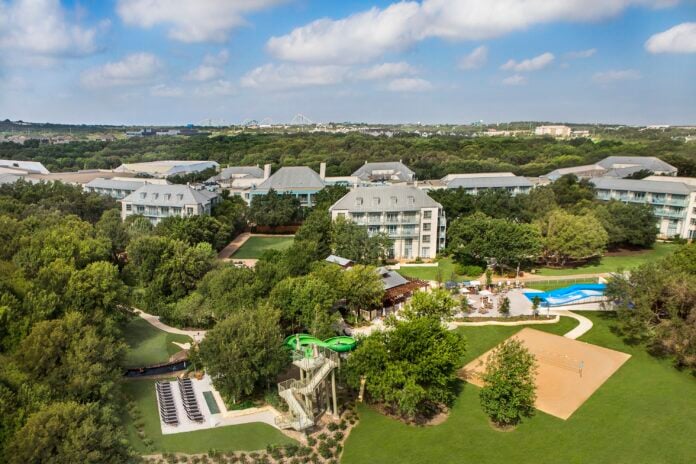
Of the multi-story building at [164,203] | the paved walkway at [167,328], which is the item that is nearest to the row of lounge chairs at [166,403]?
the paved walkway at [167,328]

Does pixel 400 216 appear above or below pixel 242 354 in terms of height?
above

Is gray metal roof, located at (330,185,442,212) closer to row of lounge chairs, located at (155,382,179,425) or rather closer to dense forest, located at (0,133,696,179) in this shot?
row of lounge chairs, located at (155,382,179,425)

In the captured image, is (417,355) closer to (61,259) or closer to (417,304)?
(417,304)

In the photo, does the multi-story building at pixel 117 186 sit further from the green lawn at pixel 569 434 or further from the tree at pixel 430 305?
the green lawn at pixel 569 434

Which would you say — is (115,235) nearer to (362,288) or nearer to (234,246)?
(234,246)

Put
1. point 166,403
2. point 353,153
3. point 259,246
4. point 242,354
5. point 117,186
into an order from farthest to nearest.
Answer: point 353,153 → point 117,186 → point 259,246 → point 166,403 → point 242,354

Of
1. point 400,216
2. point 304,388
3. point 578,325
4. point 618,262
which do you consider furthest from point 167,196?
point 618,262

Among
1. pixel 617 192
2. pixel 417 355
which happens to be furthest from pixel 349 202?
pixel 617 192
